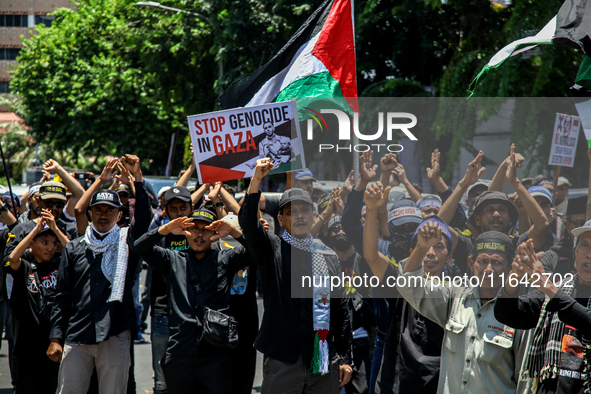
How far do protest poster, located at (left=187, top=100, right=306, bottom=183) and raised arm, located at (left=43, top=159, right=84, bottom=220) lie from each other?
5.55ft

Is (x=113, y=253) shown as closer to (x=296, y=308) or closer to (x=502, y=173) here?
(x=296, y=308)

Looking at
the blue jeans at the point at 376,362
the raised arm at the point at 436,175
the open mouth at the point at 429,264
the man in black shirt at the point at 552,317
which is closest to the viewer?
the man in black shirt at the point at 552,317

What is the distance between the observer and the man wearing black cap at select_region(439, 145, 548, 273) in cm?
459

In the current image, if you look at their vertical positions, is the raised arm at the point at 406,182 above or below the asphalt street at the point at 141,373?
above

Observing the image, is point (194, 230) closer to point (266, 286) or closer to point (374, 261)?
point (266, 286)

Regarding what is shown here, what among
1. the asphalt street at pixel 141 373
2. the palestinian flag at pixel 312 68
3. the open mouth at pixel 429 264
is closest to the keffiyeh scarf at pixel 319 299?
the open mouth at pixel 429 264

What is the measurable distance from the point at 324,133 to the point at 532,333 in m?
2.55

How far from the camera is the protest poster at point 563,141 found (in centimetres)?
627

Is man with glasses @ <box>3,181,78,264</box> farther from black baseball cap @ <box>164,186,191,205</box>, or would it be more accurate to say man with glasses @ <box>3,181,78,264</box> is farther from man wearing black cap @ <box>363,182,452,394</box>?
man wearing black cap @ <box>363,182,452,394</box>

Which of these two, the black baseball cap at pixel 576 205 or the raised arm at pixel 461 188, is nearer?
the raised arm at pixel 461 188

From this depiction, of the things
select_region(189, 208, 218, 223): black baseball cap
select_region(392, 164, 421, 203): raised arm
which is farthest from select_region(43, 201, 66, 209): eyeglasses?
select_region(392, 164, 421, 203): raised arm

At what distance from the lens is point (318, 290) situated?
14.1 feet

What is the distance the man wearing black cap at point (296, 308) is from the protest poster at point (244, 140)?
0.54 m

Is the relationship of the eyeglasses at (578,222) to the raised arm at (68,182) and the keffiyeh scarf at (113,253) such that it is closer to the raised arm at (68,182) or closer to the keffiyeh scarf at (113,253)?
the keffiyeh scarf at (113,253)
